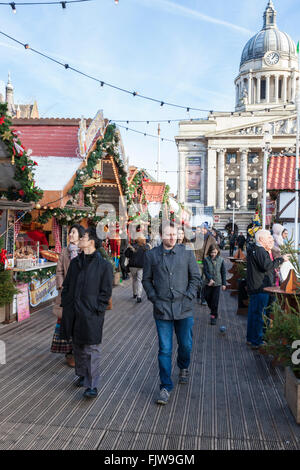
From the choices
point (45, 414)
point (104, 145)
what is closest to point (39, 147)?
point (104, 145)

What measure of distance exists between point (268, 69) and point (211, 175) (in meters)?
27.7

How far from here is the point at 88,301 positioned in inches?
172

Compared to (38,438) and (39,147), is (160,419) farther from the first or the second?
(39,147)

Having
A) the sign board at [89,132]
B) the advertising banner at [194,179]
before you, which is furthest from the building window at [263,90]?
the sign board at [89,132]

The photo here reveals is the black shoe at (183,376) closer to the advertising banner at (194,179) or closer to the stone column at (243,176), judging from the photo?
the stone column at (243,176)

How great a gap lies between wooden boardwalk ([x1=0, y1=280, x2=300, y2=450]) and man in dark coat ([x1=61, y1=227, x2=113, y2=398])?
362 mm

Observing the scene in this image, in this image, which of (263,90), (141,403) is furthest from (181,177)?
(141,403)

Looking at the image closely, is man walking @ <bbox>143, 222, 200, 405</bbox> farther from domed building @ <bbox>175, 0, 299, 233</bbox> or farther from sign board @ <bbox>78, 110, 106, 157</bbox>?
domed building @ <bbox>175, 0, 299, 233</bbox>

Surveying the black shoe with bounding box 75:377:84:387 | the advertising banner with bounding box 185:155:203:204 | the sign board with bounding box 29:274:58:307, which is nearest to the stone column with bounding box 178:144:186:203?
the advertising banner with bounding box 185:155:203:204

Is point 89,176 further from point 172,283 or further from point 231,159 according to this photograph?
point 231,159

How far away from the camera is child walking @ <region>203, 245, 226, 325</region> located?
816cm

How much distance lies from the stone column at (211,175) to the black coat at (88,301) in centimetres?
6136

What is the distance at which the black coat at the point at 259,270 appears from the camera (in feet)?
20.1
